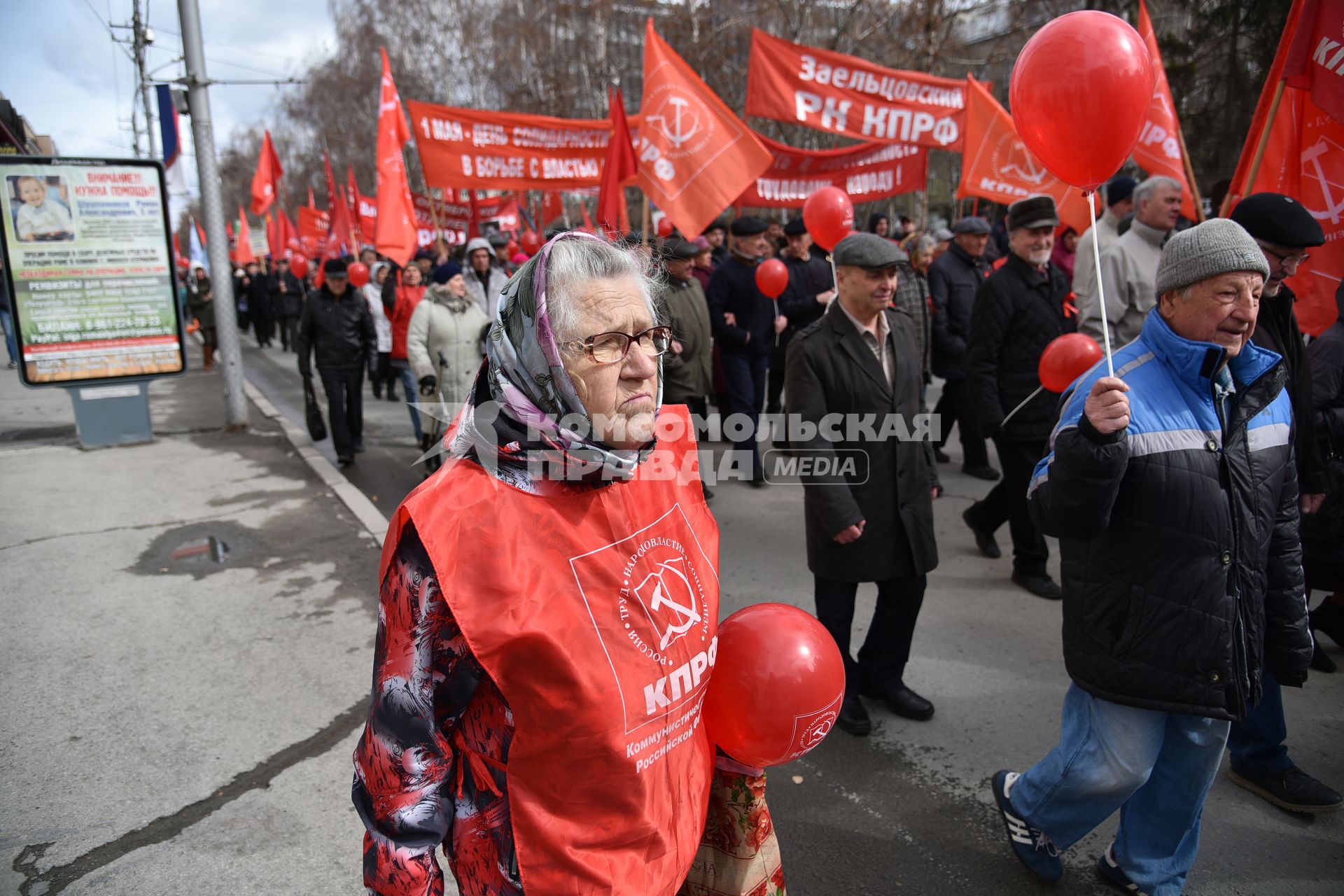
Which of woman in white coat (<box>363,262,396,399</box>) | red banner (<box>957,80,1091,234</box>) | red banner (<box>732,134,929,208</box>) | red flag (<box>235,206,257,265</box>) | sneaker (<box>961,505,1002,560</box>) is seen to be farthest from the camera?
red flag (<box>235,206,257,265</box>)

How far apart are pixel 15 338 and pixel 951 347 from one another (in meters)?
8.14

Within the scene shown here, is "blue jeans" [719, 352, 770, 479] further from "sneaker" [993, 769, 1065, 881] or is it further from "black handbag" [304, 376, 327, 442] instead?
"sneaker" [993, 769, 1065, 881]

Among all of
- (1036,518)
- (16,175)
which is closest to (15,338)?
(16,175)

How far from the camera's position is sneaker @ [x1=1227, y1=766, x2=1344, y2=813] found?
283 cm

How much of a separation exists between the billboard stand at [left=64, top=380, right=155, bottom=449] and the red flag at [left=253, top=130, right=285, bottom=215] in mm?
7076

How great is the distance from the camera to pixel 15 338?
24.0 feet

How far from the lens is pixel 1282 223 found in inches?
117

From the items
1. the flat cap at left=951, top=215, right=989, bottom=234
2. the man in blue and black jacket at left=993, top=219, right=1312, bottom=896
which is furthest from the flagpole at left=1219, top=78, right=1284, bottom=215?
the flat cap at left=951, top=215, right=989, bottom=234

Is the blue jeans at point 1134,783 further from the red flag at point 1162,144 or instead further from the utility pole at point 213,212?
the utility pole at point 213,212

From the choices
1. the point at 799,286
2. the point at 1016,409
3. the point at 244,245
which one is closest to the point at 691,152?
the point at 799,286

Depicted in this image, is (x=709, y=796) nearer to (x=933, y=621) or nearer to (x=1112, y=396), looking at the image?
(x=1112, y=396)

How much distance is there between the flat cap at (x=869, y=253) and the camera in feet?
10.4

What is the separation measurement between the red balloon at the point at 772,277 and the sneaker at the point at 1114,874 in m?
5.15

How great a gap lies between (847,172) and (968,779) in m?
7.67
